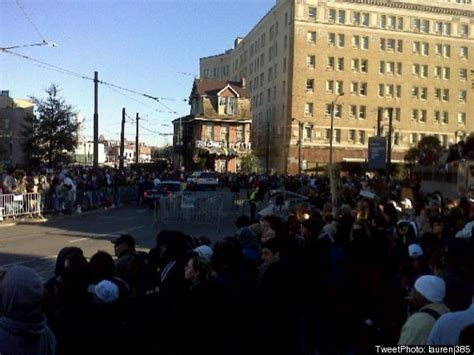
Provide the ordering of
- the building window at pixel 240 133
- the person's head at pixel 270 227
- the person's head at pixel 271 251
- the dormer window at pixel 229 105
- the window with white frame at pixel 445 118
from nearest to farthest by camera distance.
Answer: the person's head at pixel 271 251 < the person's head at pixel 270 227 < the dormer window at pixel 229 105 < the building window at pixel 240 133 < the window with white frame at pixel 445 118

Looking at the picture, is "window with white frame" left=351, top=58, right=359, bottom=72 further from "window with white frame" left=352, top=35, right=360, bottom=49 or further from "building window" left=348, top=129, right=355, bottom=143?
"building window" left=348, top=129, right=355, bottom=143

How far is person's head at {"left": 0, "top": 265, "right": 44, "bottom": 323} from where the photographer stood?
328cm

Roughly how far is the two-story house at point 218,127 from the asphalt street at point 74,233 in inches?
1744

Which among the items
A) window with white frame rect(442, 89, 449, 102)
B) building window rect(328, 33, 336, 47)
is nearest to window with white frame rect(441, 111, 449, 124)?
window with white frame rect(442, 89, 449, 102)

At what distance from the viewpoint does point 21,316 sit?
3291 mm

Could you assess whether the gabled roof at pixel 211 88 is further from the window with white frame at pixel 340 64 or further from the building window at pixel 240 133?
the window with white frame at pixel 340 64

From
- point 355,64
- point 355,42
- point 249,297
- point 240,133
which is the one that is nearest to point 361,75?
point 355,64

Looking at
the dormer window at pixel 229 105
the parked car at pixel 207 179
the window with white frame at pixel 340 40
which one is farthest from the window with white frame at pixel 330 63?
the parked car at pixel 207 179

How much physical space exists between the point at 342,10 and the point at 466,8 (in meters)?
20.2

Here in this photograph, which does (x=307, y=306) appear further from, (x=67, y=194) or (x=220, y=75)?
(x=220, y=75)

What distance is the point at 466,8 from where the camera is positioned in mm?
84938

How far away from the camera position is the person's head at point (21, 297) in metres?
3.28

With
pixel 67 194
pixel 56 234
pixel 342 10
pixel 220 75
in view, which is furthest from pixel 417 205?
pixel 220 75

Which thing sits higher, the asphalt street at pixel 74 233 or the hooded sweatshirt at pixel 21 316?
the hooded sweatshirt at pixel 21 316
